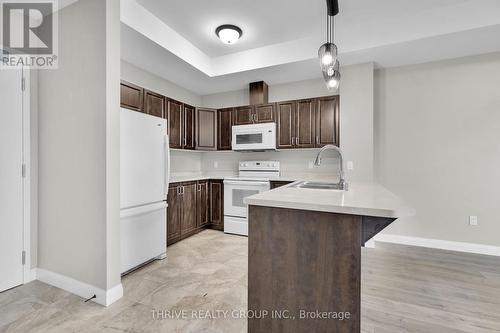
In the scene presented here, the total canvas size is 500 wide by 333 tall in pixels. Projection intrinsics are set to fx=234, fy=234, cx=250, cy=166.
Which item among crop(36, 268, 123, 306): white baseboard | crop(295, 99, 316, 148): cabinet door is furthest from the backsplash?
crop(36, 268, 123, 306): white baseboard

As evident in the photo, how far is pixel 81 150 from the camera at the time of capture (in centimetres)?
207

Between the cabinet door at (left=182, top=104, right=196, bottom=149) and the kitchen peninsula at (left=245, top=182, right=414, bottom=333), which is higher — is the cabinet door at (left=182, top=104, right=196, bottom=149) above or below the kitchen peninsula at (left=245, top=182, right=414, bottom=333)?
above

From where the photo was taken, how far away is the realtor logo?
2.19 metres

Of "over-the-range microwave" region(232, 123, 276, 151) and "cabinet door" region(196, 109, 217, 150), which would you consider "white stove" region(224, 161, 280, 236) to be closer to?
"over-the-range microwave" region(232, 123, 276, 151)

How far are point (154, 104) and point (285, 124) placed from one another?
2.01 meters

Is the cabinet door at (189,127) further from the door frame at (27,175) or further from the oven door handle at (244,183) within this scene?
the door frame at (27,175)

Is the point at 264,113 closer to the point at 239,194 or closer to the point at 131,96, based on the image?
the point at 239,194

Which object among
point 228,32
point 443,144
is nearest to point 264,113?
point 228,32

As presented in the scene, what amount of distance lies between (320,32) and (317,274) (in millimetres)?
3061

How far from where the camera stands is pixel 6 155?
215 centimetres

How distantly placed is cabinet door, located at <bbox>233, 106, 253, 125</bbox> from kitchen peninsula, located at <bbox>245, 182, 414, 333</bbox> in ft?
9.27

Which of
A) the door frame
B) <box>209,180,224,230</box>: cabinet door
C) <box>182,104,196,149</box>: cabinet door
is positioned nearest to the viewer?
the door frame

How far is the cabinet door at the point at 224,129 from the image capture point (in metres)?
4.24

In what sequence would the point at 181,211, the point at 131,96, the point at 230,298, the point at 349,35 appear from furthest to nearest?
the point at 181,211, the point at 349,35, the point at 131,96, the point at 230,298
